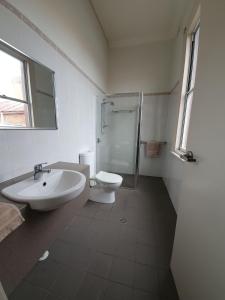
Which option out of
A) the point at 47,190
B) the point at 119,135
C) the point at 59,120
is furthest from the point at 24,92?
the point at 119,135

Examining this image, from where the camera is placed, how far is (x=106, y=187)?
2.03 metres

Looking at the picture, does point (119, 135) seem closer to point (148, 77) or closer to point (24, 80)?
point (148, 77)

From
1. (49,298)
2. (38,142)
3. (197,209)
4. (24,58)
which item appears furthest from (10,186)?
(197,209)

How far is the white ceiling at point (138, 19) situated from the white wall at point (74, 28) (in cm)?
20

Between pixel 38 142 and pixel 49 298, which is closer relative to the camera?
pixel 49 298

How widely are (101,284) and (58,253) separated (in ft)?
1.64

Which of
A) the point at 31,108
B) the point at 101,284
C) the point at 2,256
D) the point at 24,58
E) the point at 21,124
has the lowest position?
the point at 101,284

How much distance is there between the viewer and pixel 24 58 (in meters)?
1.06

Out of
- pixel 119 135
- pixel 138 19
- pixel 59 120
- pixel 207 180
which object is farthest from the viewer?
pixel 119 135

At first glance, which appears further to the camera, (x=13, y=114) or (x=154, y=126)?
(x=154, y=126)

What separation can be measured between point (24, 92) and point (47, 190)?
843 millimetres

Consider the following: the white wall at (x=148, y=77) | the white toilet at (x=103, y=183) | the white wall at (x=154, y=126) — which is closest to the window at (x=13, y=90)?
the white toilet at (x=103, y=183)

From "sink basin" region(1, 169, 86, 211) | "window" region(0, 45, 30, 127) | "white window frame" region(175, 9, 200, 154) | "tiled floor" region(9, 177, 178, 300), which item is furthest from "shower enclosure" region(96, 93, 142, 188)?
"window" region(0, 45, 30, 127)

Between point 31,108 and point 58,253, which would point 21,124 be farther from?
point 58,253
